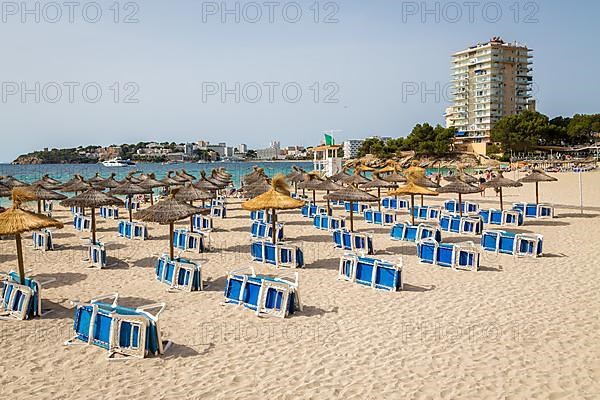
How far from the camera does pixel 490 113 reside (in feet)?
A: 278

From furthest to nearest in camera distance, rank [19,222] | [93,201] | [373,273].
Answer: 1. [93,201]
2. [373,273]
3. [19,222]

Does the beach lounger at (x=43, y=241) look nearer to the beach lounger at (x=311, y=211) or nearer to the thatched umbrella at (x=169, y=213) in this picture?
the thatched umbrella at (x=169, y=213)

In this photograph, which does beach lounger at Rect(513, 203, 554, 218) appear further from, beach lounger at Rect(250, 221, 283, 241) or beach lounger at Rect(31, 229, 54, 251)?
beach lounger at Rect(31, 229, 54, 251)

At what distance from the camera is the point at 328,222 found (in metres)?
15.1

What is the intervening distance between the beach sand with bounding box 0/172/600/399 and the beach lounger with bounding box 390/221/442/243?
6.57ft

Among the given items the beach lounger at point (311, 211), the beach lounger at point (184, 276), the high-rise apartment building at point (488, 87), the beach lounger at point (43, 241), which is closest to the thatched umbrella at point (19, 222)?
the beach lounger at point (184, 276)

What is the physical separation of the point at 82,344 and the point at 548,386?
520cm

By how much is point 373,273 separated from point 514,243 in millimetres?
4247

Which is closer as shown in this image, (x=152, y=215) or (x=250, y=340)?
(x=250, y=340)

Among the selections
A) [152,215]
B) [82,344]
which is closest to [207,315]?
[82,344]

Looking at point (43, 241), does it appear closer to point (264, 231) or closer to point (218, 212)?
point (264, 231)

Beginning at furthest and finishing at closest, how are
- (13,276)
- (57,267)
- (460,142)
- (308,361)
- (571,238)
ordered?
(460,142) < (571,238) < (57,267) < (13,276) < (308,361)

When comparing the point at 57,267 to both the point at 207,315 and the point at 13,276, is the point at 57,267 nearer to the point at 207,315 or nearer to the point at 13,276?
the point at 13,276

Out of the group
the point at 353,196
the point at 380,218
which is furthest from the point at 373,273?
the point at 380,218
